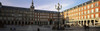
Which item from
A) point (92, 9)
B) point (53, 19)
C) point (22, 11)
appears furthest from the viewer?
point (53, 19)

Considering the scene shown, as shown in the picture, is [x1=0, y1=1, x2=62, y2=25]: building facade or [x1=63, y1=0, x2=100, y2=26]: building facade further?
[x1=0, y1=1, x2=62, y2=25]: building facade

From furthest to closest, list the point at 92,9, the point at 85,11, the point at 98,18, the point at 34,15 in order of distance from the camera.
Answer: the point at 34,15
the point at 85,11
the point at 92,9
the point at 98,18

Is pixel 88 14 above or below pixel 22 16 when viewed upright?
above

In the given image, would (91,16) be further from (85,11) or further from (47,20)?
(47,20)

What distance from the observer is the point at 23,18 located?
226ft

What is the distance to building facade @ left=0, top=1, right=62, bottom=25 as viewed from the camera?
210 feet

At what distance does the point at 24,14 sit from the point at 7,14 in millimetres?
11279

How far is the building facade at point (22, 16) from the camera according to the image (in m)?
63.9

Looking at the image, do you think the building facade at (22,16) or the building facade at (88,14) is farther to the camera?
the building facade at (22,16)

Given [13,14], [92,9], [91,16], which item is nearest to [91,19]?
[91,16]

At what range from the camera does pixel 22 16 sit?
6862 cm

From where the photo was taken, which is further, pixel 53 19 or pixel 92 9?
pixel 53 19

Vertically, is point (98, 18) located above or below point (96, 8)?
below

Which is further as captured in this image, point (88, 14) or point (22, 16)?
point (22, 16)
